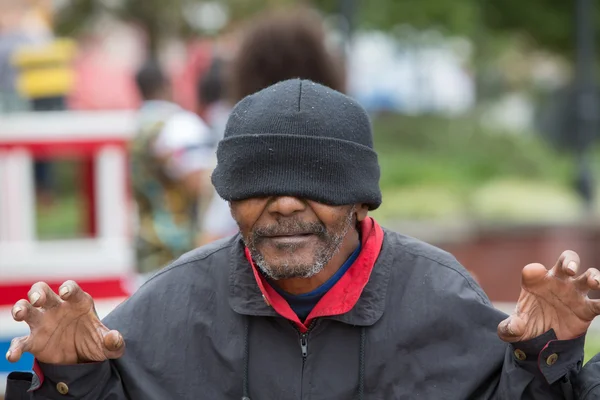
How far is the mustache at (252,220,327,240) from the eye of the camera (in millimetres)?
2859

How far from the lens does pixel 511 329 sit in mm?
2680

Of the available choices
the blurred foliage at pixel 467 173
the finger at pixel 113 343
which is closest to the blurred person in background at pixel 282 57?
the finger at pixel 113 343

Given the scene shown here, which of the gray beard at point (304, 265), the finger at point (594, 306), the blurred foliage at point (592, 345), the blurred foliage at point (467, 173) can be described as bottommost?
the blurred foliage at point (467, 173)

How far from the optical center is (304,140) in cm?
284

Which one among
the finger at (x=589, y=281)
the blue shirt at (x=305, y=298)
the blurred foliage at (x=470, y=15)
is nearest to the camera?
the finger at (x=589, y=281)

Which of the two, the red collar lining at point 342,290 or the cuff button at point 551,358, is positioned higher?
the red collar lining at point 342,290

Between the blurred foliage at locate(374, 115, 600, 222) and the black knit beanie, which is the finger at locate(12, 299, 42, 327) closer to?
the black knit beanie

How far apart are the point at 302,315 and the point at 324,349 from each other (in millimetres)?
134

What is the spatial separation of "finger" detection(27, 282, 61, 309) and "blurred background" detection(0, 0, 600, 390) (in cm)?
229

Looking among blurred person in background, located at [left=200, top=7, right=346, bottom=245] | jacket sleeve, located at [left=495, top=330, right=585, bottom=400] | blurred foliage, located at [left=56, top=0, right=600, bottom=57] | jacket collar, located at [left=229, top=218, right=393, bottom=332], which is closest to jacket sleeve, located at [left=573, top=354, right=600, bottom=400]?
jacket sleeve, located at [left=495, top=330, right=585, bottom=400]

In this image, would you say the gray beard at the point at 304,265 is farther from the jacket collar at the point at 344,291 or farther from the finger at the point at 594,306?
the finger at the point at 594,306

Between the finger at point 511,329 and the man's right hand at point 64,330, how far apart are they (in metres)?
0.96

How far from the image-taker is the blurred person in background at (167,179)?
5996 mm

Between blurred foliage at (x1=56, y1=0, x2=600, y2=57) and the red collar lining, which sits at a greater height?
blurred foliage at (x1=56, y1=0, x2=600, y2=57)
